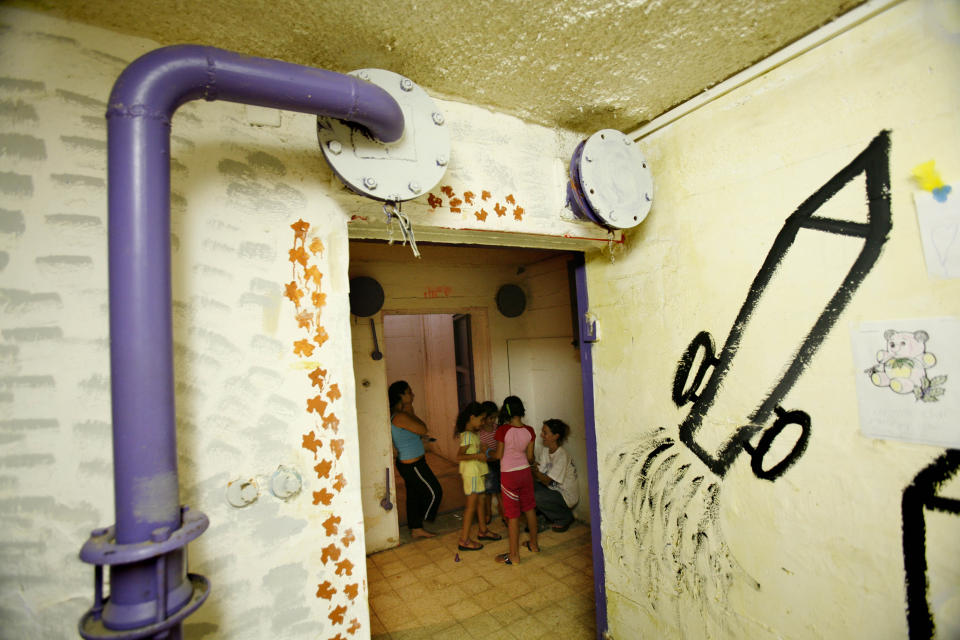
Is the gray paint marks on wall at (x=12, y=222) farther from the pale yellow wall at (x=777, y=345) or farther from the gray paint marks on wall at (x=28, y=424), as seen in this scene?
the pale yellow wall at (x=777, y=345)

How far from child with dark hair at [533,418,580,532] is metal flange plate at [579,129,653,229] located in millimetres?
2551

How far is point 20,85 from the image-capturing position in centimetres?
95

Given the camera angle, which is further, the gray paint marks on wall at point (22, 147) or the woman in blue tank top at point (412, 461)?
the woman in blue tank top at point (412, 461)

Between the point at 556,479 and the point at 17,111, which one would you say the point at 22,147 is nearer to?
the point at 17,111

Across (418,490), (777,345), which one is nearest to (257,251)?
(777,345)

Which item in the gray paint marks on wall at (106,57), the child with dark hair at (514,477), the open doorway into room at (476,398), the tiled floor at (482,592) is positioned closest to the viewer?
the gray paint marks on wall at (106,57)

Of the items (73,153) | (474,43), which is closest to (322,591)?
(73,153)

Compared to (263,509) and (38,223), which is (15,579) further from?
(38,223)

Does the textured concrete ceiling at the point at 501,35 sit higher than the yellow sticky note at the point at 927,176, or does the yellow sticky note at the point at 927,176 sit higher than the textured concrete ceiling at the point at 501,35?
the textured concrete ceiling at the point at 501,35

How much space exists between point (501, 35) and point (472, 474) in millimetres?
3174

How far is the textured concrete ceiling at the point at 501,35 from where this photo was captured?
1043mm

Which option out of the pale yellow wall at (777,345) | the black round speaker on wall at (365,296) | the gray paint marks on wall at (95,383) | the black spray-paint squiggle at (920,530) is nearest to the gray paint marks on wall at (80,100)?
the gray paint marks on wall at (95,383)

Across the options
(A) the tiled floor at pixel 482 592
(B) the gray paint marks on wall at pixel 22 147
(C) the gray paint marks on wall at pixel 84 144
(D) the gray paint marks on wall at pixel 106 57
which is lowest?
(A) the tiled floor at pixel 482 592

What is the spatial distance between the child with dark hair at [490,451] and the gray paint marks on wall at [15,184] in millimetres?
3182
